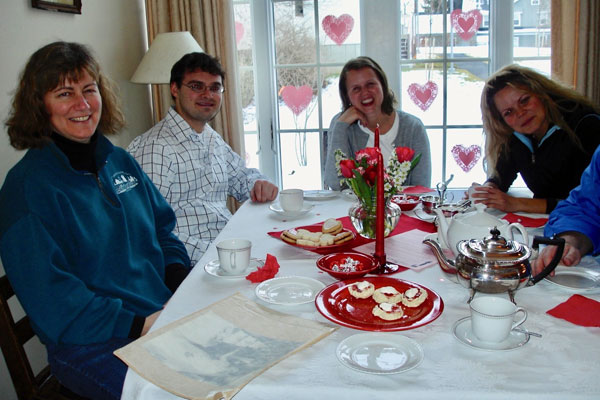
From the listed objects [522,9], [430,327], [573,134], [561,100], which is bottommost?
[430,327]

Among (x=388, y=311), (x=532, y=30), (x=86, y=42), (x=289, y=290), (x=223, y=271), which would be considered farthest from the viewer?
(x=532, y=30)

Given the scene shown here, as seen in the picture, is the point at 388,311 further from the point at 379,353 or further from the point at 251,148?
the point at 251,148

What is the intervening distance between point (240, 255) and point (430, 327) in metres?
0.50

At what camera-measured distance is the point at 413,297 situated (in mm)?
1052

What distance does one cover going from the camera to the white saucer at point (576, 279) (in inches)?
44.6

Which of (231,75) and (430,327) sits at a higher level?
(231,75)

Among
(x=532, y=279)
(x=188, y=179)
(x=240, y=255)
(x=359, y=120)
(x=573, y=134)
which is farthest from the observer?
(x=359, y=120)

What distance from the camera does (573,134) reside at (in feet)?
6.48

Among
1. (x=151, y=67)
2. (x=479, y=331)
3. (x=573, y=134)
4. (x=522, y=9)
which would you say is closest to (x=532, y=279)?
(x=479, y=331)

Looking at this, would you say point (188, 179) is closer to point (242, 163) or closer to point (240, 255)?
point (242, 163)

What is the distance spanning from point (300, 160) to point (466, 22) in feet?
4.35

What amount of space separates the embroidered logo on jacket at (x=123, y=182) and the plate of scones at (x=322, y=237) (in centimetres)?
49

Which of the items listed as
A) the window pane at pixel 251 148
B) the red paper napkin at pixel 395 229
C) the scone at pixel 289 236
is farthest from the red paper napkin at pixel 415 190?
the window pane at pixel 251 148

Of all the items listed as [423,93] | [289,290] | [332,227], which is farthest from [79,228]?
[423,93]
